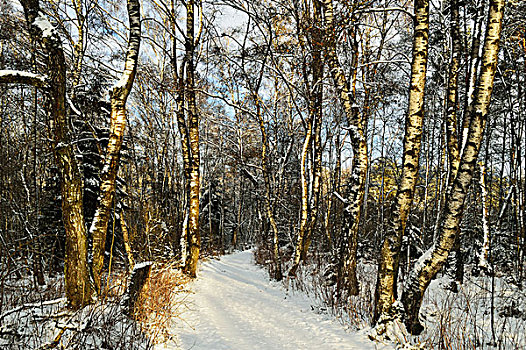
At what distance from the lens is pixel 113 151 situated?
4.94m

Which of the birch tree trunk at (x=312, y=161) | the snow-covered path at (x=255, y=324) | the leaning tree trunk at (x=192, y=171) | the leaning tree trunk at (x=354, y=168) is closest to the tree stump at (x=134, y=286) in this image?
the snow-covered path at (x=255, y=324)

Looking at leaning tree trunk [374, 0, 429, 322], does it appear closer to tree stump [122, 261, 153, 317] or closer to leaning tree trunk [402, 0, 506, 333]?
leaning tree trunk [402, 0, 506, 333]

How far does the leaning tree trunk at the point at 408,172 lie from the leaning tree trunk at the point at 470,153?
438 mm

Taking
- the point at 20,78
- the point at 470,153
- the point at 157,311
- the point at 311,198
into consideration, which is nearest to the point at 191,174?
the point at 311,198

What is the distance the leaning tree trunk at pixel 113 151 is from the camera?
15.2 feet

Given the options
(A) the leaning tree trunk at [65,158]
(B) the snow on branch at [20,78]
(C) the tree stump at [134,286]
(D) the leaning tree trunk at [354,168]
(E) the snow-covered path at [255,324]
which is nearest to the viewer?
(B) the snow on branch at [20,78]

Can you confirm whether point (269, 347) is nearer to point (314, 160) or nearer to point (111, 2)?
point (314, 160)

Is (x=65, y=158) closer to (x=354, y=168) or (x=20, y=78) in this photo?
(x=20, y=78)

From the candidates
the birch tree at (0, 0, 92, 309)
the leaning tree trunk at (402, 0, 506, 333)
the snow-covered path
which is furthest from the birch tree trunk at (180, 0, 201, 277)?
the leaning tree trunk at (402, 0, 506, 333)

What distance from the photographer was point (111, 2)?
11578 millimetres

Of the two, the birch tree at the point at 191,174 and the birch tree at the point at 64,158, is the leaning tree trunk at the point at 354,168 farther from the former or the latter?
the birch tree at the point at 64,158

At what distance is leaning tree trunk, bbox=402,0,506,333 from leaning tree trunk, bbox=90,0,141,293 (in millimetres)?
4751

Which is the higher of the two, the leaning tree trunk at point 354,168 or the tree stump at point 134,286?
the leaning tree trunk at point 354,168

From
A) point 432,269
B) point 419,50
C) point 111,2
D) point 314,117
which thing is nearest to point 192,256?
point 314,117
